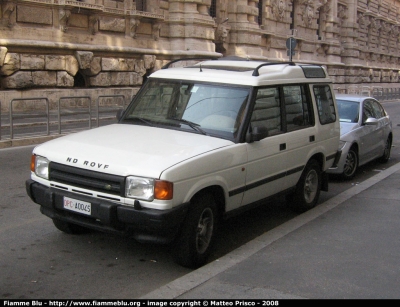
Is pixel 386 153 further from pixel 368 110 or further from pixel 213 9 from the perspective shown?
pixel 213 9

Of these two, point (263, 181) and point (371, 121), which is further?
point (371, 121)

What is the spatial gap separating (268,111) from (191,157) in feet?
5.42

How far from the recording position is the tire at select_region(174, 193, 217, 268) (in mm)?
5273

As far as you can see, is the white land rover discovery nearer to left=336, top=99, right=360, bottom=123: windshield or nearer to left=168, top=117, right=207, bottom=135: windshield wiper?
left=168, top=117, right=207, bottom=135: windshield wiper

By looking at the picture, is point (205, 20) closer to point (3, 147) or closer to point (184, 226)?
point (3, 147)

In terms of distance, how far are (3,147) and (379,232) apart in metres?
9.13

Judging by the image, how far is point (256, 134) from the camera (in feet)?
19.6

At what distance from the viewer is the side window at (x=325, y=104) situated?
7816 millimetres

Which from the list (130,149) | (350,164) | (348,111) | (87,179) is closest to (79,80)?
(348,111)

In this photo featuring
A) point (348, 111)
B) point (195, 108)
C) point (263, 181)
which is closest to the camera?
point (195, 108)

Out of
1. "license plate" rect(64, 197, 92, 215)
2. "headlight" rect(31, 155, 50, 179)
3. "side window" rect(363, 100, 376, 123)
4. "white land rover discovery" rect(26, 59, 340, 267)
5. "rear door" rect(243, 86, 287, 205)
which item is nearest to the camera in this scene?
"white land rover discovery" rect(26, 59, 340, 267)

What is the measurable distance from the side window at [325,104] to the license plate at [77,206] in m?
3.78

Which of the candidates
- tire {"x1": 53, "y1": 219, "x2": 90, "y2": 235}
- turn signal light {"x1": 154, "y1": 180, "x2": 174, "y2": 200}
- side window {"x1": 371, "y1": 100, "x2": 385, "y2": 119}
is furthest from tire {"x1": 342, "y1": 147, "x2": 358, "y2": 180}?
turn signal light {"x1": 154, "y1": 180, "x2": 174, "y2": 200}

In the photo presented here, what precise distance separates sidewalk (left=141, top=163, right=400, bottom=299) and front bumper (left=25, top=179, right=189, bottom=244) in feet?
1.52
